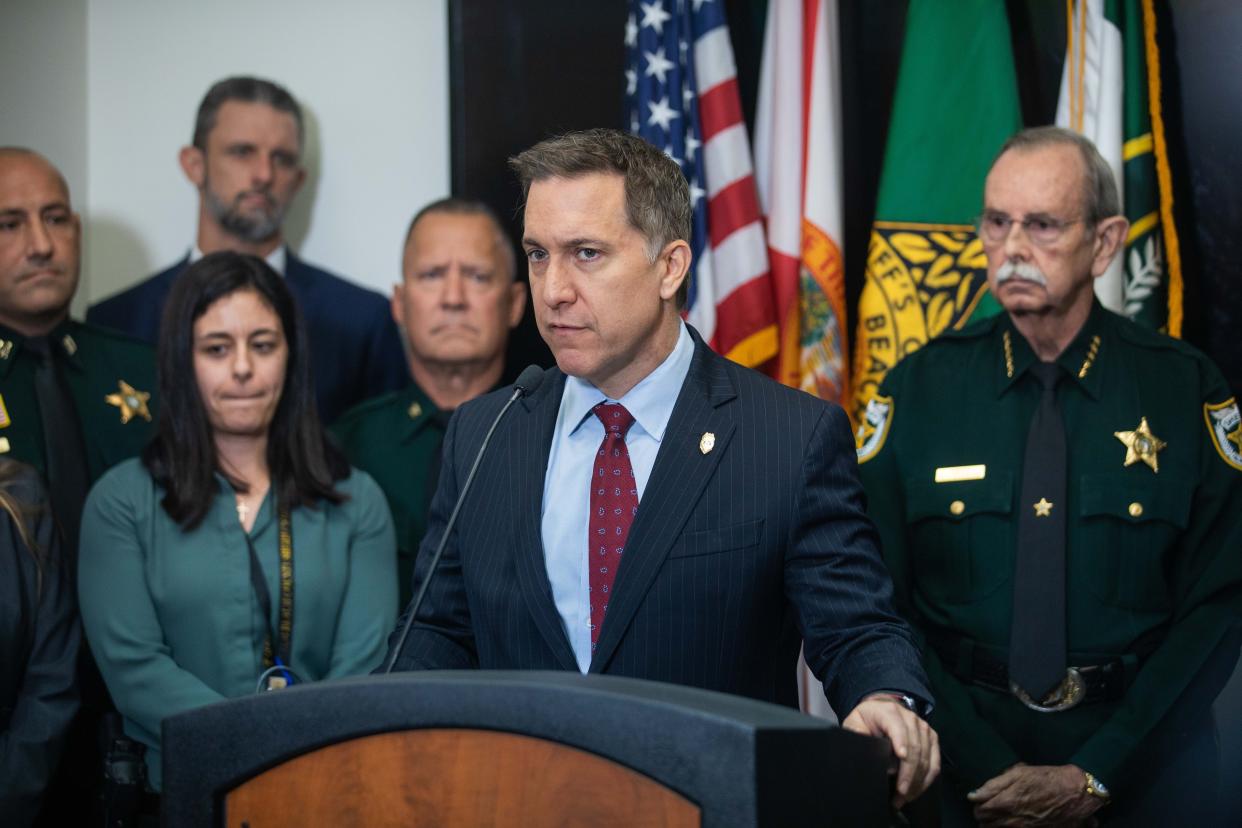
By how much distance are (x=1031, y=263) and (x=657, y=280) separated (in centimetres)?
116

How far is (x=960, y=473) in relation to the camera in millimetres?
3027

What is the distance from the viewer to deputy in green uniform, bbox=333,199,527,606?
3.82 m

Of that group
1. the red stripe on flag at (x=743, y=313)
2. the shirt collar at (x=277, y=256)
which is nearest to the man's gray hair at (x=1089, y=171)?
the red stripe on flag at (x=743, y=313)

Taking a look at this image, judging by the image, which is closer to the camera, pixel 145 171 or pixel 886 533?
pixel 886 533

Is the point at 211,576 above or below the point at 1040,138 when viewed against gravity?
below

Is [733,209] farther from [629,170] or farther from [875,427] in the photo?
[629,170]

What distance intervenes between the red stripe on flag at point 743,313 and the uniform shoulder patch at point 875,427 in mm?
812

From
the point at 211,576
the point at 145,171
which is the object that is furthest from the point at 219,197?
the point at 211,576

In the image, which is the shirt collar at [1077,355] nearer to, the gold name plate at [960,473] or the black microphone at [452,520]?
the gold name plate at [960,473]

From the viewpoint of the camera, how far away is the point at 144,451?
3189mm

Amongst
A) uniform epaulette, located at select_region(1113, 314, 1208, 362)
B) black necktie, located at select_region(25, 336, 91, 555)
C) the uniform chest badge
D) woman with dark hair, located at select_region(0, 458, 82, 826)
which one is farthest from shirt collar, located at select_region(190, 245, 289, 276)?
uniform epaulette, located at select_region(1113, 314, 1208, 362)

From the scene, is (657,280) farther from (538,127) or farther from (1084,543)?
(538,127)

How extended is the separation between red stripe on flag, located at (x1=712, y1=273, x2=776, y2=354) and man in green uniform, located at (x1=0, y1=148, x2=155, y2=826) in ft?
4.82

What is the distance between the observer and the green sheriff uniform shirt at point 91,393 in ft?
11.2
